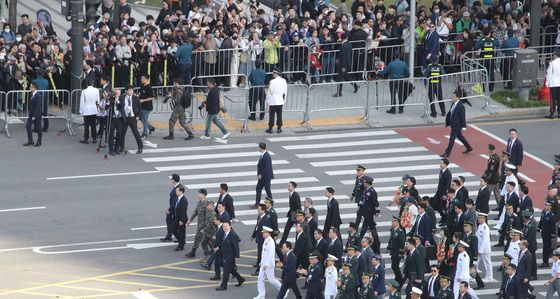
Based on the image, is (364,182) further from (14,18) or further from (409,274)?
(14,18)

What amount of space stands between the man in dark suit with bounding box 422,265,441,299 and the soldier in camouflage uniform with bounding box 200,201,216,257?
4.90 m

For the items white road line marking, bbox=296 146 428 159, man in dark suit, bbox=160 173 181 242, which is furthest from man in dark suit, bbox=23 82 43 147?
man in dark suit, bbox=160 173 181 242

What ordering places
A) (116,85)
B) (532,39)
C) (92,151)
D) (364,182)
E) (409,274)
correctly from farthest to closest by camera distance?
1. (532,39)
2. (116,85)
3. (92,151)
4. (364,182)
5. (409,274)

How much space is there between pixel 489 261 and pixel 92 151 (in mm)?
12455

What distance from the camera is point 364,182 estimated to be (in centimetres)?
3297

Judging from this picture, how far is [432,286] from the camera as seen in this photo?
2867cm

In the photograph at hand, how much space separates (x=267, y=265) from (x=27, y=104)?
13594 mm

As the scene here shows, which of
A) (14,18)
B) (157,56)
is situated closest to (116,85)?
(157,56)

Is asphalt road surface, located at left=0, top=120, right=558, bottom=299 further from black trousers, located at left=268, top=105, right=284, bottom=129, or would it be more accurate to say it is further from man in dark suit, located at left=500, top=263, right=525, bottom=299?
man in dark suit, located at left=500, top=263, right=525, bottom=299

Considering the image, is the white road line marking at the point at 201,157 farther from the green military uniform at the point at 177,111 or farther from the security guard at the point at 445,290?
the security guard at the point at 445,290

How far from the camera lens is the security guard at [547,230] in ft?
105

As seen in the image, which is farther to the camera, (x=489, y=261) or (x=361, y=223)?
(x=361, y=223)

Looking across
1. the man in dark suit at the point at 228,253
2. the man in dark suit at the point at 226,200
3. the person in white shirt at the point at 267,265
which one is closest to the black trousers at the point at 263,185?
the man in dark suit at the point at 226,200

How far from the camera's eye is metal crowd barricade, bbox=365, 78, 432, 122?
42719mm
